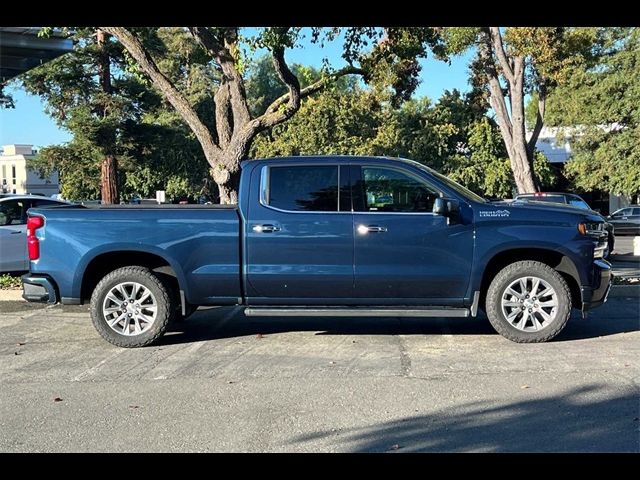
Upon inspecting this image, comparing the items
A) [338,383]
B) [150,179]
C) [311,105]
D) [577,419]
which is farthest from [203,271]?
[150,179]

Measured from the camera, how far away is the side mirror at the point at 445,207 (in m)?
6.48

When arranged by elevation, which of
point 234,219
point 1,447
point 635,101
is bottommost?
point 1,447

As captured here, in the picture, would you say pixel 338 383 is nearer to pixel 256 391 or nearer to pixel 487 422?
pixel 256 391

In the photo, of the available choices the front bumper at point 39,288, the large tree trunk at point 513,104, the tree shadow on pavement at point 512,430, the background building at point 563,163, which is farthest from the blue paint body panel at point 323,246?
the background building at point 563,163

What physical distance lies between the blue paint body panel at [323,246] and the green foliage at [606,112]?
23.7 m

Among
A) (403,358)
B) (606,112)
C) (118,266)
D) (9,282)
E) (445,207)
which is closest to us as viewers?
(403,358)

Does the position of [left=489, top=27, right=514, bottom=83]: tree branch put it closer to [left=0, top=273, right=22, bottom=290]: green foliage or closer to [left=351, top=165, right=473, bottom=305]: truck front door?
[left=351, top=165, right=473, bottom=305]: truck front door

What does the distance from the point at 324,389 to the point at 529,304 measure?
2.56 meters

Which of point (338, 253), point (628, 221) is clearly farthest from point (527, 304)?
point (628, 221)

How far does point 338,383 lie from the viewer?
18.1 ft

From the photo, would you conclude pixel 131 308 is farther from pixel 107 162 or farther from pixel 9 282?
pixel 107 162

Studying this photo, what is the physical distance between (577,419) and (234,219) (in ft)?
12.3

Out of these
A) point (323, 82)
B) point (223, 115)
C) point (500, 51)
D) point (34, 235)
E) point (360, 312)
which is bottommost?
point (360, 312)

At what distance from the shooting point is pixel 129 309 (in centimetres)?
680
